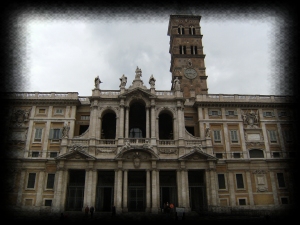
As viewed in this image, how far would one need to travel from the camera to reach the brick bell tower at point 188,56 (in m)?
49.8

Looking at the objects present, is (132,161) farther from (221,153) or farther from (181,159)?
(221,153)

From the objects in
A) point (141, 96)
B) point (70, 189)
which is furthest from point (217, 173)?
point (70, 189)

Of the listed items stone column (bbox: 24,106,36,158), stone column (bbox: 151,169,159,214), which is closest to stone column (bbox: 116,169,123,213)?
stone column (bbox: 151,169,159,214)

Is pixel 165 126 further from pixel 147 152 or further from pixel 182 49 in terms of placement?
pixel 182 49

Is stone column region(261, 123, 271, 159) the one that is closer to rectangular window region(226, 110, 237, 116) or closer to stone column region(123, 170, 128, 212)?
rectangular window region(226, 110, 237, 116)

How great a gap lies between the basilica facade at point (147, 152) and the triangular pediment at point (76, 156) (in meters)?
0.13

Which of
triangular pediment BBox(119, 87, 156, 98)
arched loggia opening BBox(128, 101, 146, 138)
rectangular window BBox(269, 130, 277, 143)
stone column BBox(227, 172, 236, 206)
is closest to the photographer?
stone column BBox(227, 172, 236, 206)

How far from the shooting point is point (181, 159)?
33594 millimetres

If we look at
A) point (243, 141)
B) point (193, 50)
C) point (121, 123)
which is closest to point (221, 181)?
point (243, 141)

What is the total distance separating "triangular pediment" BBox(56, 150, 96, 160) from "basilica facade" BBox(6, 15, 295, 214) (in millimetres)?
130

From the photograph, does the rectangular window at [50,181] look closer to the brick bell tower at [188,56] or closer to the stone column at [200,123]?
the stone column at [200,123]

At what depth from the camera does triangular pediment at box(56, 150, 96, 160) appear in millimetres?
33156

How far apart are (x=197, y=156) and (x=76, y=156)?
15.9 m

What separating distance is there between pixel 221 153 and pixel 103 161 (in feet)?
54.3
